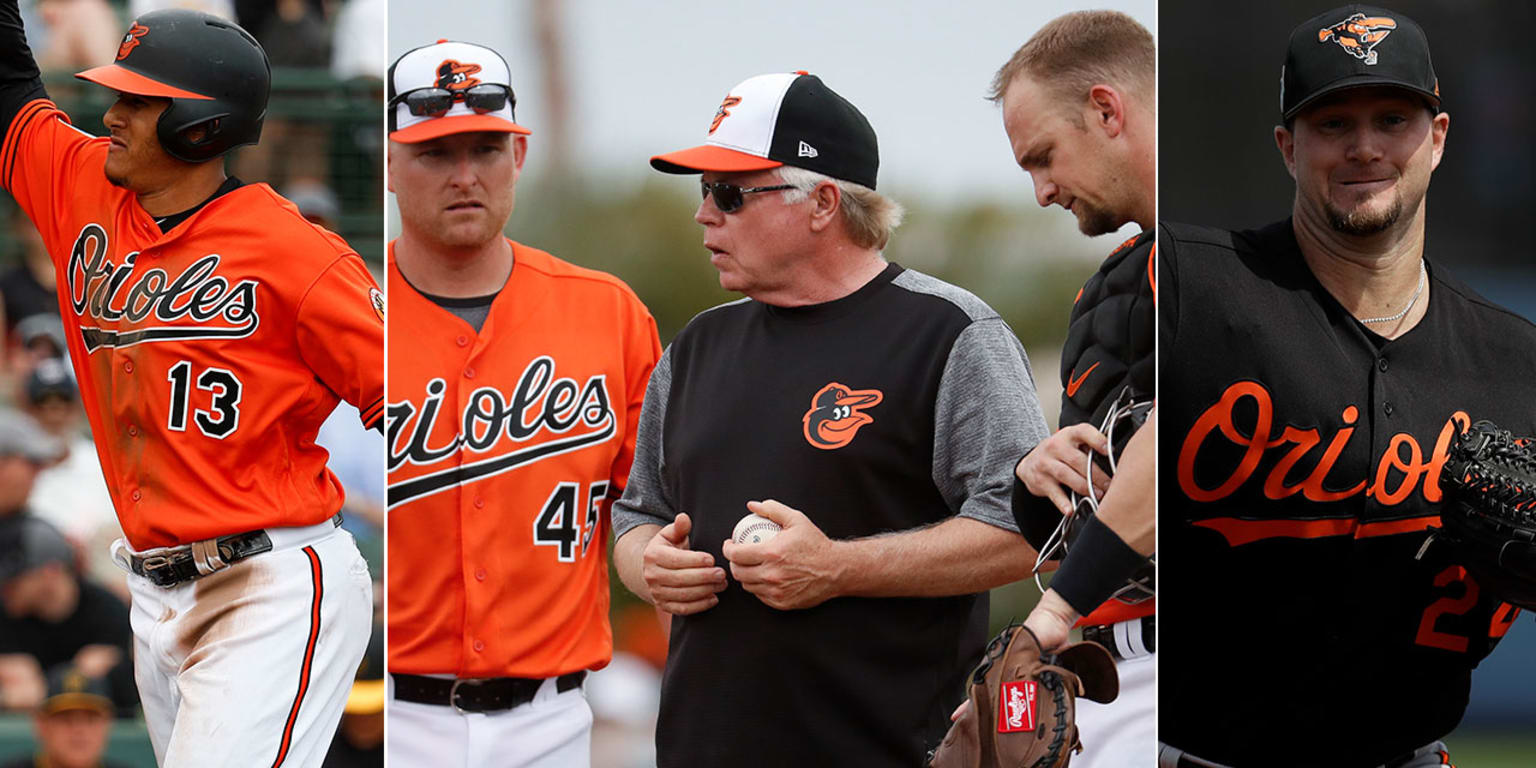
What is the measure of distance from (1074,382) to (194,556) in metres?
1.63

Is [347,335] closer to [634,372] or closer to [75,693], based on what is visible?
[634,372]

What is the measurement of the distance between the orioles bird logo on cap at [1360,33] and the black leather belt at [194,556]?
248cm

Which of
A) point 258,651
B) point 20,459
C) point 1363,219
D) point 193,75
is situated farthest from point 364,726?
point 1363,219

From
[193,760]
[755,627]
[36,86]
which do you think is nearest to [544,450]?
[755,627]

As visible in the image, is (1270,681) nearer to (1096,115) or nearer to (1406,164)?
(1406,164)

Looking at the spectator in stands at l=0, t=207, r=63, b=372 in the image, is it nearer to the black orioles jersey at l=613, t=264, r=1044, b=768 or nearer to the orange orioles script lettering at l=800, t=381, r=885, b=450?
the black orioles jersey at l=613, t=264, r=1044, b=768

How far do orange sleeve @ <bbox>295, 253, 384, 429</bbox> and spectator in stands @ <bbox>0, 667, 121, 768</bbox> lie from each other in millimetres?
1638

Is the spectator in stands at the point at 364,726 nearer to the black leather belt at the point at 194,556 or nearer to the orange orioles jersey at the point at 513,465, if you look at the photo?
the black leather belt at the point at 194,556

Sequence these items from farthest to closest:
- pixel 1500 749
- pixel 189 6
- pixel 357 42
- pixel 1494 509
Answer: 1. pixel 1500 749
2. pixel 357 42
3. pixel 1494 509
4. pixel 189 6

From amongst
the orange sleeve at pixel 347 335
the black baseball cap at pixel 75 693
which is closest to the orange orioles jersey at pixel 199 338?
the orange sleeve at pixel 347 335

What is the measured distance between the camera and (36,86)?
9.31 ft

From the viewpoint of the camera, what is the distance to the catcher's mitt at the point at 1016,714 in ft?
7.80

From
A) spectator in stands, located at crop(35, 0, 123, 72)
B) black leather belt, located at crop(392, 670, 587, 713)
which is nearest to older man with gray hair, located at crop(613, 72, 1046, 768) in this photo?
black leather belt, located at crop(392, 670, 587, 713)

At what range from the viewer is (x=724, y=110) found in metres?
2.37
